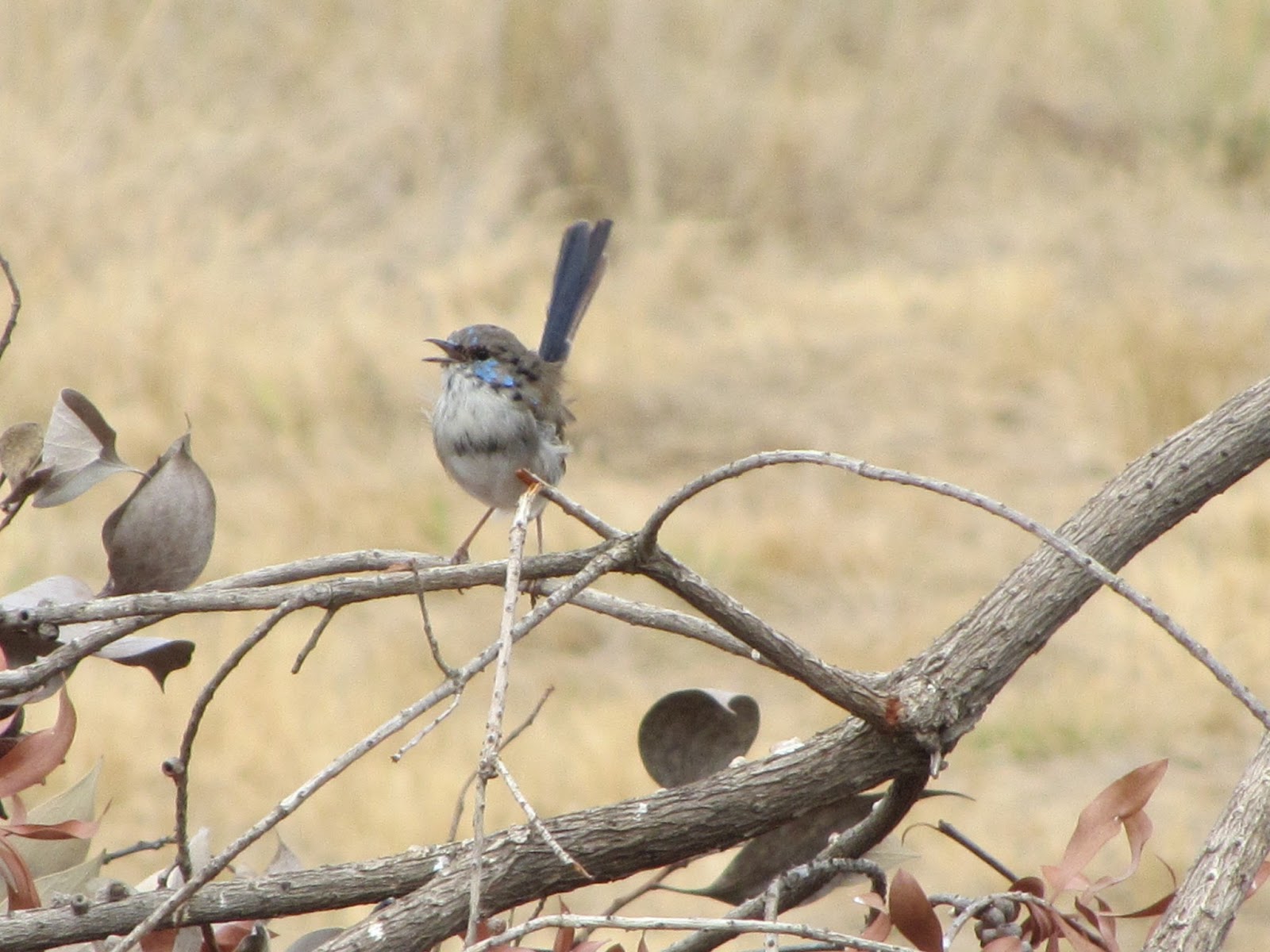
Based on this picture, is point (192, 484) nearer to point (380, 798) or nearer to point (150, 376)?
point (380, 798)

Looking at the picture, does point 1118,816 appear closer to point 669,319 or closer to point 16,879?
point 16,879

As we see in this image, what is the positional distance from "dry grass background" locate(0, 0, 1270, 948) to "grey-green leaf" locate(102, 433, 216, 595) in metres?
1.75

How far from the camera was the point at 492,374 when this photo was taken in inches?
110

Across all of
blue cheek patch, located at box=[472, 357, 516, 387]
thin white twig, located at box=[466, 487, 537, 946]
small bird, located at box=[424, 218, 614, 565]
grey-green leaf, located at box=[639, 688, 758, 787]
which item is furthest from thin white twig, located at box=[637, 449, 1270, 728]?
blue cheek patch, located at box=[472, 357, 516, 387]

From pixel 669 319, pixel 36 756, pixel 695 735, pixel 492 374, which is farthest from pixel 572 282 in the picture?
pixel 669 319

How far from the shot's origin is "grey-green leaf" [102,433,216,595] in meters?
1.22

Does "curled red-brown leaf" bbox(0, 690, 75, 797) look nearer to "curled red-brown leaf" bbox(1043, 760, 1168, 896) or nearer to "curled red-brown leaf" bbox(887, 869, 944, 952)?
"curled red-brown leaf" bbox(887, 869, 944, 952)

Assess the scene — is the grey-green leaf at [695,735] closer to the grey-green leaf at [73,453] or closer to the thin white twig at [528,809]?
the thin white twig at [528,809]

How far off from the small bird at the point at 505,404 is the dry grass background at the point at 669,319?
7.8 inches

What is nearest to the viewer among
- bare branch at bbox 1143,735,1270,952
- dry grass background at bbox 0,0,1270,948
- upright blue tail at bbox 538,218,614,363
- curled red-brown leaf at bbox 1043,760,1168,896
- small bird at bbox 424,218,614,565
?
bare branch at bbox 1143,735,1270,952

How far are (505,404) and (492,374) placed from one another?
0.31 ft

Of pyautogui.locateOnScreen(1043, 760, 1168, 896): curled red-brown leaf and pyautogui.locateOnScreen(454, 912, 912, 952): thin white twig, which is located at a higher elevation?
pyautogui.locateOnScreen(1043, 760, 1168, 896): curled red-brown leaf

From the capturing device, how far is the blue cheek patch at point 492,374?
2773 millimetres

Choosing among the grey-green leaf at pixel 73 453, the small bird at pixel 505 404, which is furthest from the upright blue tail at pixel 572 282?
the grey-green leaf at pixel 73 453
